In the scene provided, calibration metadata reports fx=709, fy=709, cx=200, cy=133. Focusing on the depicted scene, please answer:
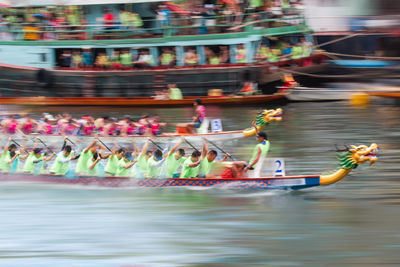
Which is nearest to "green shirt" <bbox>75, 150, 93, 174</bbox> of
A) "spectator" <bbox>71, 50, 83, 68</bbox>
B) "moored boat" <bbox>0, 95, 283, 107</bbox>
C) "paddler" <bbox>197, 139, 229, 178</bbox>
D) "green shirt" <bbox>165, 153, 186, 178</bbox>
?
"green shirt" <bbox>165, 153, 186, 178</bbox>

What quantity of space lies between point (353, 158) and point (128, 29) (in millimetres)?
14518

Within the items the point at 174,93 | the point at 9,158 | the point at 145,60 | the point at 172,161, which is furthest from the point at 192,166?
the point at 145,60

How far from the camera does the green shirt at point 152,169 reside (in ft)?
53.8

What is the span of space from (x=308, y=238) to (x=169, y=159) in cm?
427

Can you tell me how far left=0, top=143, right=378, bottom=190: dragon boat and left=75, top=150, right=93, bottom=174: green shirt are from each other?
0.26m

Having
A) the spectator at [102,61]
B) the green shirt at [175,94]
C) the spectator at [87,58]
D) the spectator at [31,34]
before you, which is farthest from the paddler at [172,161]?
the spectator at [31,34]

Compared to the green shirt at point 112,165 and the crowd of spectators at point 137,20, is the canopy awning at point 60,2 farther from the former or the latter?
the green shirt at point 112,165

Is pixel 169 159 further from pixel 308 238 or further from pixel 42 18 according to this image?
pixel 42 18

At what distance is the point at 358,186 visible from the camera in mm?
16516

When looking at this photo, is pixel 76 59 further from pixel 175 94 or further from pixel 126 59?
pixel 175 94

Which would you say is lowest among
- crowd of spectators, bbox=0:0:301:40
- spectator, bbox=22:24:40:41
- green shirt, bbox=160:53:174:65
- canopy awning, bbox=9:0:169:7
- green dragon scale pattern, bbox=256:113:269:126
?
green dragon scale pattern, bbox=256:113:269:126

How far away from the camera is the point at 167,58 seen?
27.1 m

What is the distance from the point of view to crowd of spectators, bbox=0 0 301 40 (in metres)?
26.5

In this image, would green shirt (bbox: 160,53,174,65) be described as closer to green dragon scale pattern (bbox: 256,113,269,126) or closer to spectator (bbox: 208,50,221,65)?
spectator (bbox: 208,50,221,65)
